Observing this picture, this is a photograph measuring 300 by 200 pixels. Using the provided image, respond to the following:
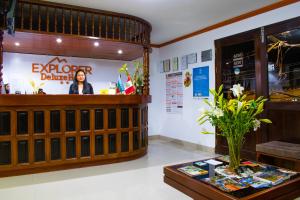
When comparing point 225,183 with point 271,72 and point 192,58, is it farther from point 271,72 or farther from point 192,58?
point 192,58

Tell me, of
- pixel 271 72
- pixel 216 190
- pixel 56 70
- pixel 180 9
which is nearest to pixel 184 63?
pixel 180 9

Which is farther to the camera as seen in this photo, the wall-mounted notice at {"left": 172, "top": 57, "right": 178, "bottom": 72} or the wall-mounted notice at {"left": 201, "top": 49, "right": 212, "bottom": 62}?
the wall-mounted notice at {"left": 172, "top": 57, "right": 178, "bottom": 72}

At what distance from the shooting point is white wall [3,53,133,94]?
17.1 ft

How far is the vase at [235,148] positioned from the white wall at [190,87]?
272 cm

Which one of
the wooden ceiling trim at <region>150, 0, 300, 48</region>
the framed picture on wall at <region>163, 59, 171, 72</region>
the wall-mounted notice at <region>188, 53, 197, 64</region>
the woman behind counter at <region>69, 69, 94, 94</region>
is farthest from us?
the framed picture on wall at <region>163, 59, 171, 72</region>

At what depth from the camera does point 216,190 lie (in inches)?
62.3

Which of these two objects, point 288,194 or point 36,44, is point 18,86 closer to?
point 36,44

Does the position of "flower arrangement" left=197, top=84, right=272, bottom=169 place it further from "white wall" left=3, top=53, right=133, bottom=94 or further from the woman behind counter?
"white wall" left=3, top=53, right=133, bottom=94

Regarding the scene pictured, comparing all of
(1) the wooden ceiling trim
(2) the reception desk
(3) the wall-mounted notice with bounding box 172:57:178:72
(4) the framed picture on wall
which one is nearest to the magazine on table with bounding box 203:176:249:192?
(2) the reception desk

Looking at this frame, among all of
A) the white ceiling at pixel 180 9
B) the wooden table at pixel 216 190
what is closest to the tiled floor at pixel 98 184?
the wooden table at pixel 216 190

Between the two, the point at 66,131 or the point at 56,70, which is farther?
the point at 56,70

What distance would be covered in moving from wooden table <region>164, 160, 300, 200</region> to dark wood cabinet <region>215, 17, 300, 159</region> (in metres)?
2.05

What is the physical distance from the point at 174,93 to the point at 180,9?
2.55m

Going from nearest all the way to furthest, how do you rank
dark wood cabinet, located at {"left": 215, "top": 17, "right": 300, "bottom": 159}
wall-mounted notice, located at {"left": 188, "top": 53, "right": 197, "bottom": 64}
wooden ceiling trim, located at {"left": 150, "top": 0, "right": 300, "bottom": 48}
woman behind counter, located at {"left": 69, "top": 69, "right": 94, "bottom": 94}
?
dark wood cabinet, located at {"left": 215, "top": 17, "right": 300, "bottom": 159}
wooden ceiling trim, located at {"left": 150, "top": 0, "right": 300, "bottom": 48}
woman behind counter, located at {"left": 69, "top": 69, "right": 94, "bottom": 94}
wall-mounted notice, located at {"left": 188, "top": 53, "right": 197, "bottom": 64}
